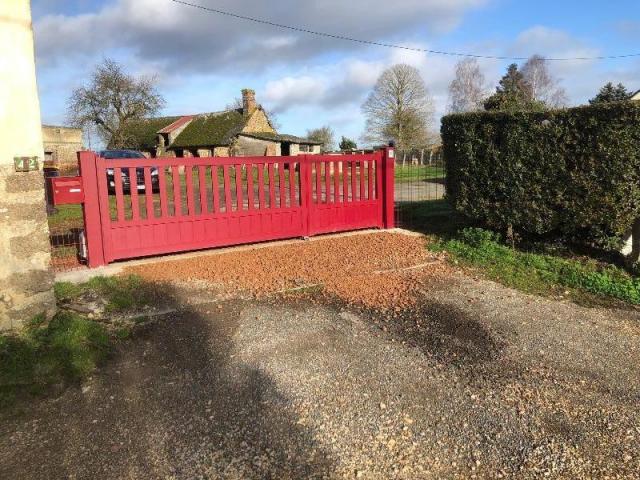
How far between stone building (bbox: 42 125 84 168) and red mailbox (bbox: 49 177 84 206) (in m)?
41.9

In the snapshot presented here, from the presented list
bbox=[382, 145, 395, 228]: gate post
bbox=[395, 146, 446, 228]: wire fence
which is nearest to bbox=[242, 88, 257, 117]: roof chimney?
bbox=[395, 146, 446, 228]: wire fence

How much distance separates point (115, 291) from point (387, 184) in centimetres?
612

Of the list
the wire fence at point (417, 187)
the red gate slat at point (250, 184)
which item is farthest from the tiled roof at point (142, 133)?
the red gate slat at point (250, 184)

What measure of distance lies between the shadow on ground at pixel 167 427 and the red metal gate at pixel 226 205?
11.5 ft

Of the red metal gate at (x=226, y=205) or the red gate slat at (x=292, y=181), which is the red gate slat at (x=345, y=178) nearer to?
the red metal gate at (x=226, y=205)

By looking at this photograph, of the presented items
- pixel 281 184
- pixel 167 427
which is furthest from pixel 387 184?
pixel 167 427

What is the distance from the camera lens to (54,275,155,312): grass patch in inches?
232

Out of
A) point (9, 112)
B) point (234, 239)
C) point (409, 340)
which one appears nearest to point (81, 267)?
point (234, 239)

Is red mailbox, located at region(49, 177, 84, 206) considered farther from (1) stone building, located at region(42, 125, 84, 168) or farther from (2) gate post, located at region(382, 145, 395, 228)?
(1) stone building, located at region(42, 125, 84, 168)

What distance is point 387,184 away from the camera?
10570 millimetres

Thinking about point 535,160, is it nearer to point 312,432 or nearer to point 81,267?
point 312,432

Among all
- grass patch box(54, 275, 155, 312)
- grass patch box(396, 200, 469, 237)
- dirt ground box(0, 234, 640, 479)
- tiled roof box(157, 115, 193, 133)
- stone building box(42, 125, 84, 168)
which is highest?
tiled roof box(157, 115, 193, 133)

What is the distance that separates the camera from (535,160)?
793 cm

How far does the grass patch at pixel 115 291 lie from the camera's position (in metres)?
5.90
